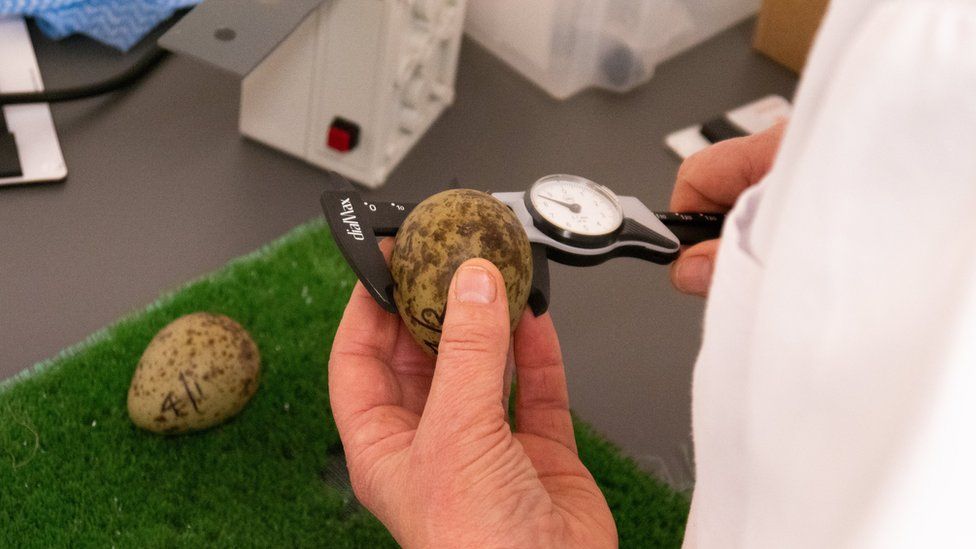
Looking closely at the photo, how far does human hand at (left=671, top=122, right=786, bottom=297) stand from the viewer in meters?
0.94

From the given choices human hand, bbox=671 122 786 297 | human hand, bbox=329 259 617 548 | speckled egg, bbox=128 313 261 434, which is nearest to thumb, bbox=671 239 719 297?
human hand, bbox=671 122 786 297

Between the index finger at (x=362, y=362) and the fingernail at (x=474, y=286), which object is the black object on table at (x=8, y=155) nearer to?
the index finger at (x=362, y=362)

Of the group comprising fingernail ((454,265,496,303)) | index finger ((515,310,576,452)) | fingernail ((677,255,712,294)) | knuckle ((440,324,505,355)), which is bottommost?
index finger ((515,310,576,452))

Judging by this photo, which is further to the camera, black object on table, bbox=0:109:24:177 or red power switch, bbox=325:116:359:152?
red power switch, bbox=325:116:359:152

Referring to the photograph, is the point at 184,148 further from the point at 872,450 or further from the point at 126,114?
the point at 872,450

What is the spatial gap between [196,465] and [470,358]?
52cm

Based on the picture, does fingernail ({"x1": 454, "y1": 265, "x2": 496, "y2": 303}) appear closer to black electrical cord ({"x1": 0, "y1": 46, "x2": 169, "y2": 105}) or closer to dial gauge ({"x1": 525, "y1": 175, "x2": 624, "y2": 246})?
dial gauge ({"x1": 525, "y1": 175, "x2": 624, "y2": 246})

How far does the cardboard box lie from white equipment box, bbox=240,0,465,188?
682 mm

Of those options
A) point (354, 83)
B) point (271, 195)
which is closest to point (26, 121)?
point (271, 195)

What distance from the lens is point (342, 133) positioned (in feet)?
4.52

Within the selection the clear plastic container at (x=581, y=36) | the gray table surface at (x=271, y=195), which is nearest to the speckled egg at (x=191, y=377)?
the gray table surface at (x=271, y=195)

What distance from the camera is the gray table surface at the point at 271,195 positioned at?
1194mm

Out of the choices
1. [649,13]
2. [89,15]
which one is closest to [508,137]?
[649,13]

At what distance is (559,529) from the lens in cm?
70
